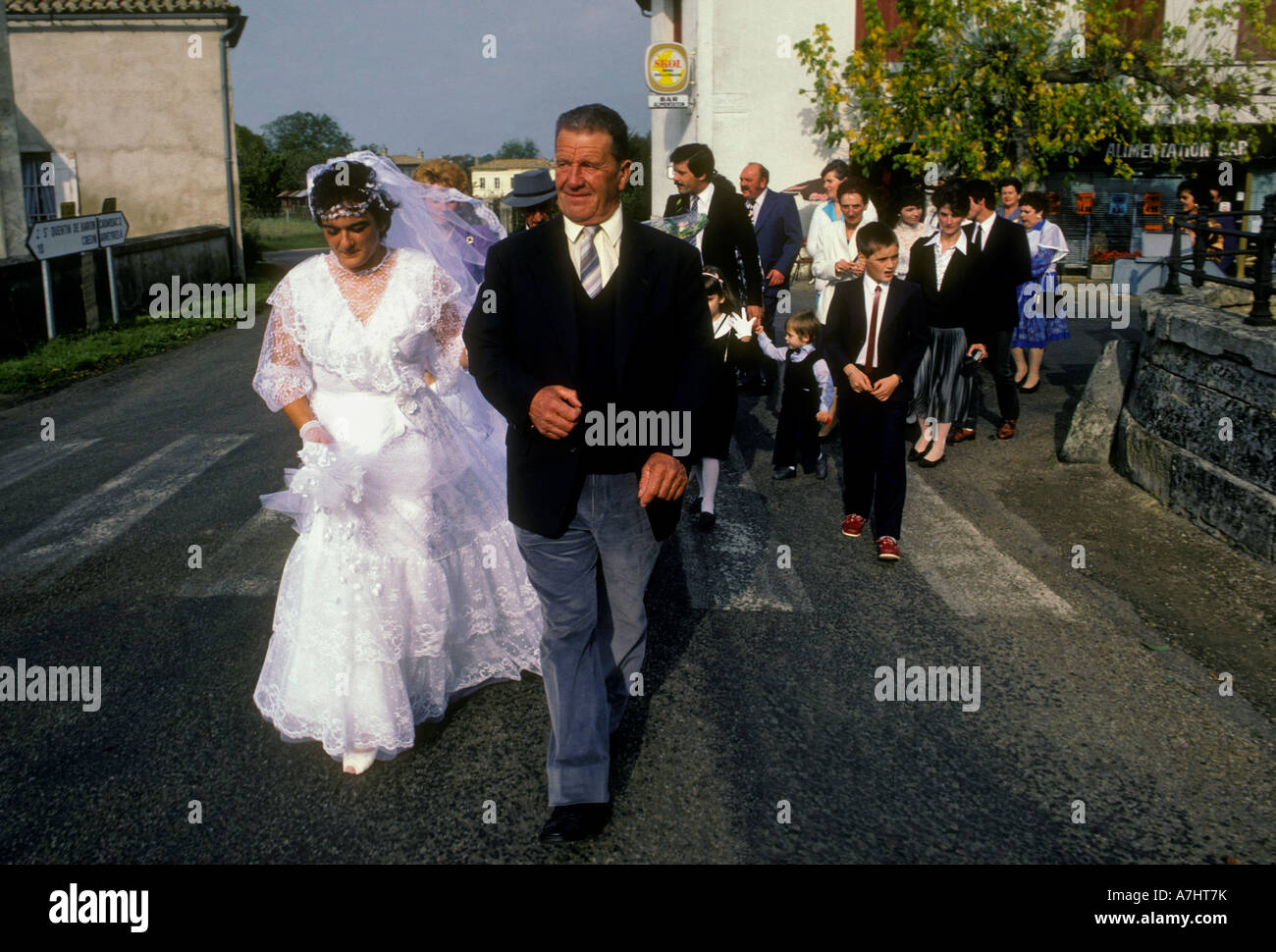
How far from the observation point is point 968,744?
12.9 ft

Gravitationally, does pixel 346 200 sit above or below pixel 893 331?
above

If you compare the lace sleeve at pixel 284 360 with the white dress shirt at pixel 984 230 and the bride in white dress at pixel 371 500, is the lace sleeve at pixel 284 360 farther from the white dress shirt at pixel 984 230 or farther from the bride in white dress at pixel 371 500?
the white dress shirt at pixel 984 230

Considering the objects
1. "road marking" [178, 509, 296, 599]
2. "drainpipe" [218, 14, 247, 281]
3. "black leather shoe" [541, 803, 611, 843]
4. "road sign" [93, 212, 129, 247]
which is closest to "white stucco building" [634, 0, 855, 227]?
"drainpipe" [218, 14, 247, 281]

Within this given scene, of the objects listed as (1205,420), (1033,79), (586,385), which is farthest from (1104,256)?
(586,385)

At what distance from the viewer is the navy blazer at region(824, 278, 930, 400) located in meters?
6.18

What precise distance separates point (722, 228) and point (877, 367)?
77.8 inches

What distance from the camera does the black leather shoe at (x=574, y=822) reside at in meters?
3.32

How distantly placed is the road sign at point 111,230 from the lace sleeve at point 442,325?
1334 centimetres

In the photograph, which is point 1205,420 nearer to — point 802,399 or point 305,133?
point 802,399

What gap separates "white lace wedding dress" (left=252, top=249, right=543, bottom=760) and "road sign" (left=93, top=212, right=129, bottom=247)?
1319 centimetres

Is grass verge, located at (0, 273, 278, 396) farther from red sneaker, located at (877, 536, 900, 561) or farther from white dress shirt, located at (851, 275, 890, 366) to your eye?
red sneaker, located at (877, 536, 900, 561)

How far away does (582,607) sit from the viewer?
135 inches
